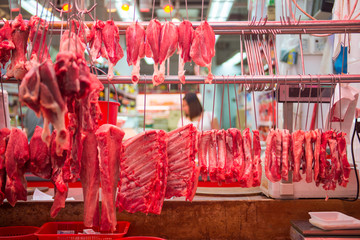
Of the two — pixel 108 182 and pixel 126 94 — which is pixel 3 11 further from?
pixel 108 182

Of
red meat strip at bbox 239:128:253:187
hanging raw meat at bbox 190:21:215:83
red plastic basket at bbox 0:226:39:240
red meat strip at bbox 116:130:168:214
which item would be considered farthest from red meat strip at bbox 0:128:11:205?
red meat strip at bbox 239:128:253:187

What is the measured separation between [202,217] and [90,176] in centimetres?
140

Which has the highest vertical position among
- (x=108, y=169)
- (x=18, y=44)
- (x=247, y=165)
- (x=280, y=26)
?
(x=280, y=26)

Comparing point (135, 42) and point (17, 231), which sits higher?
point (135, 42)

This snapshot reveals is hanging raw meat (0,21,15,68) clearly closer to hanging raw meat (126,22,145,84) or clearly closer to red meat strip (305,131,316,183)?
hanging raw meat (126,22,145,84)

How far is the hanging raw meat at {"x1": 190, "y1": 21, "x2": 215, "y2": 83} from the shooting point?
104 inches

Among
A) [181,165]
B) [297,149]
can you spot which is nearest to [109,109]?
[181,165]

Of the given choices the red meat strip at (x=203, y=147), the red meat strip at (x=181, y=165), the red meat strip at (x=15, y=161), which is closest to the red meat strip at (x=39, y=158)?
the red meat strip at (x=15, y=161)

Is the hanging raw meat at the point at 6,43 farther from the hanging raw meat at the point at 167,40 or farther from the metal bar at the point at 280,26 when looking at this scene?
the hanging raw meat at the point at 167,40

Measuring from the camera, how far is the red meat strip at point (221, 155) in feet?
8.82

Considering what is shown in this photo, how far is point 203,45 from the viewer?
2.66 meters

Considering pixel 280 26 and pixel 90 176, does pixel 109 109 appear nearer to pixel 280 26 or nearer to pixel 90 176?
pixel 90 176

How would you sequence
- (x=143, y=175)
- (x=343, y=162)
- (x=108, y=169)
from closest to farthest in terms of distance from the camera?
(x=108, y=169)
(x=143, y=175)
(x=343, y=162)

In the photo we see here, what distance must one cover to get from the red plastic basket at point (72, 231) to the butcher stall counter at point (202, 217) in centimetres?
10
